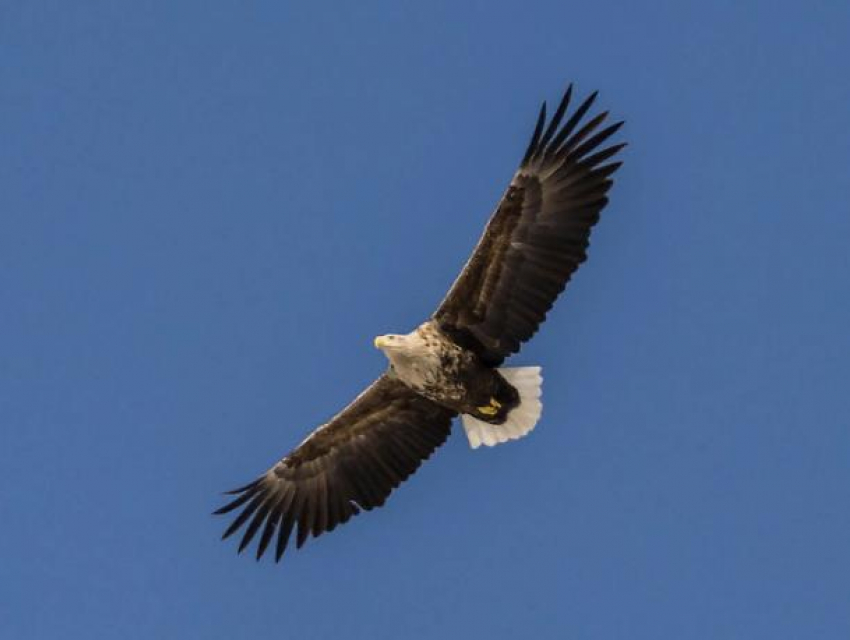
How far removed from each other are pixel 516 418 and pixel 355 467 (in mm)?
1735

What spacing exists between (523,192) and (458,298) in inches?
47.0

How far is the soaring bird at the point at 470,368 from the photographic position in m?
19.0

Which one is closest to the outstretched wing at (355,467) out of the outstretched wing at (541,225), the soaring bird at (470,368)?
the soaring bird at (470,368)

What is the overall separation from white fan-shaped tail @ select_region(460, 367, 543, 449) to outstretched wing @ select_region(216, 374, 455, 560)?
0.28 m

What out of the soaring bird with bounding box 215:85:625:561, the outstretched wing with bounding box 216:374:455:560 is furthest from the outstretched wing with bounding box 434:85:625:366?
the outstretched wing with bounding box 216:374:455:560

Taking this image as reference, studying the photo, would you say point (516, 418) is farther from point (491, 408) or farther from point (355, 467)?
point (355, 467)

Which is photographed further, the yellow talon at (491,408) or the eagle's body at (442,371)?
the yellow talon at (491,408)

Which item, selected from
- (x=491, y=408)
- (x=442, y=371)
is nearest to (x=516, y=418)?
(x=491, y=408)

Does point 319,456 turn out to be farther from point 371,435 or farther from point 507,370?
point 507,370

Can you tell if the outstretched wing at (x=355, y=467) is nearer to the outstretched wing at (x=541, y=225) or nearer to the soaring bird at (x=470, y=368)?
the soaring bird at (x=470, y=368)

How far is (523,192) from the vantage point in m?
19.1

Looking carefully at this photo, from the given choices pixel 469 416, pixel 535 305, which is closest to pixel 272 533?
pixel 469 416

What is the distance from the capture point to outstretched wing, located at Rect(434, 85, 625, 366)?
19.0m

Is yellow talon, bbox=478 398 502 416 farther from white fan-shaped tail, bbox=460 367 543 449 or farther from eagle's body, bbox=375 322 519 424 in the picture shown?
white fan-shaped tail, bbox=460 367 543 449
